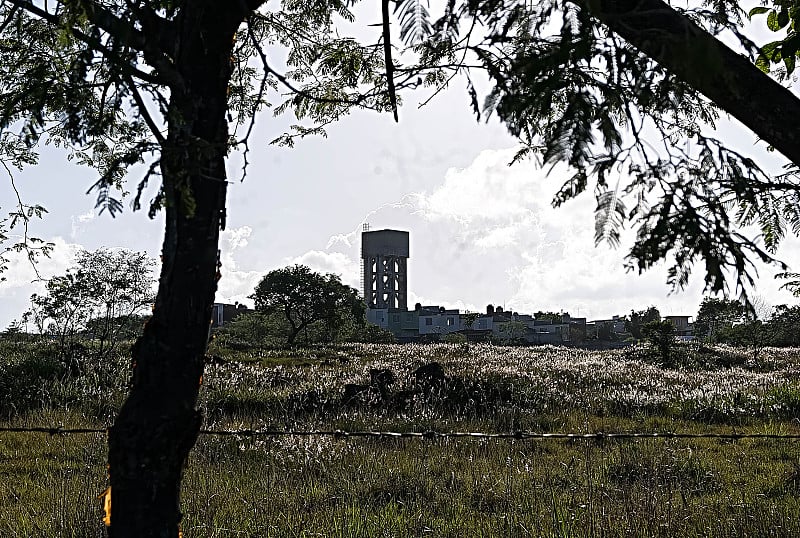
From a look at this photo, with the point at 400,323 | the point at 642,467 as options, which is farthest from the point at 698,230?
the point at 400,323

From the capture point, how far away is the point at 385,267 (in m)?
91.0

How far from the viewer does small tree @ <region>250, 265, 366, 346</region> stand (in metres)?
36.3

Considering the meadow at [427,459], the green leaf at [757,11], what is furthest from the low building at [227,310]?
the green leaf at [757,11]

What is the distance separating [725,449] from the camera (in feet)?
29.2

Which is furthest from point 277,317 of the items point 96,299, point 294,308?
point 96,299

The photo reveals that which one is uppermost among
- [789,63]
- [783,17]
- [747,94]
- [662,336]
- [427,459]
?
[783,17]

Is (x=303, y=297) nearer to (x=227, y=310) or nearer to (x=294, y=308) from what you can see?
(x=294, y=308)

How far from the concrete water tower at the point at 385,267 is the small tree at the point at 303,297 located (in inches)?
1998

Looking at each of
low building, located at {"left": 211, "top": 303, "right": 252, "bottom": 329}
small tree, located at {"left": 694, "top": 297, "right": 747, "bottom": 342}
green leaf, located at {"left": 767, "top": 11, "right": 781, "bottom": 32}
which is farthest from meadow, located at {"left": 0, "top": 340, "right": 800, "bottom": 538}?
low building, located at {"left": 211, "top": 303, "right": 252, "bottom": 329}

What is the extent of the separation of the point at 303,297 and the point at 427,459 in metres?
29.6

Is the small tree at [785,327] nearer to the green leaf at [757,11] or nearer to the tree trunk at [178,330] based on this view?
the green leaf at [757,11]

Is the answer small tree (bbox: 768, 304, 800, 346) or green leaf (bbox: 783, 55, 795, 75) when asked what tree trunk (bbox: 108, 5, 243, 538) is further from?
small tree (bbox: 768, 304, 800, 346)

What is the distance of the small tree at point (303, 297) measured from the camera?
119 ft

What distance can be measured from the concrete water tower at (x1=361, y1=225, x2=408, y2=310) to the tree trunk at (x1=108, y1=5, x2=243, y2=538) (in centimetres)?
8603
